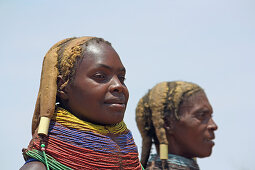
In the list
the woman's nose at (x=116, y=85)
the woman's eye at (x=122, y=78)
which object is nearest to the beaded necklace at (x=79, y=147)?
the woman's nose at (x=116, y=85)

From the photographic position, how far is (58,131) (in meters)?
3.44

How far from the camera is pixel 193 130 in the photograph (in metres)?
5.93

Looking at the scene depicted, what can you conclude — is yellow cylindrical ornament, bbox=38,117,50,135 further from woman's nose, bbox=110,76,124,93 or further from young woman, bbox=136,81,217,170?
young woman, bbox=136,81,217,170

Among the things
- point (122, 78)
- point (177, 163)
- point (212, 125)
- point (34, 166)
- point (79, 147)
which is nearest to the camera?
point (34, 166)

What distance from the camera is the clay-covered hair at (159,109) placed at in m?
6.08

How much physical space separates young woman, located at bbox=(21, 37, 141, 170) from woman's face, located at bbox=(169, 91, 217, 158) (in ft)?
7.65

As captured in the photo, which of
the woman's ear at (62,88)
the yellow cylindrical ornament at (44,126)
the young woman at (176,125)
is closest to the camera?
the yellow cylindrical ornament at (44,126)

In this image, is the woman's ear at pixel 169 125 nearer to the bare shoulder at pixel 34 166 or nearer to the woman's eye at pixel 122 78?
the woman's eye at pixel 122 78

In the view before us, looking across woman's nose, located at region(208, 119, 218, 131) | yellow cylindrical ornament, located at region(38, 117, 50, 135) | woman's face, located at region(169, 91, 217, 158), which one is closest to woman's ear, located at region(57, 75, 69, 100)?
yellow cylindrical ornament, located at region(38, 117, 50, 135)

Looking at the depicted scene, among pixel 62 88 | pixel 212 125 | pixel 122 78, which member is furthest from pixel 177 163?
pixel 62 88

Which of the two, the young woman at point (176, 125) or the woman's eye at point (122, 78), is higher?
the woman's eye at point (122, 78)

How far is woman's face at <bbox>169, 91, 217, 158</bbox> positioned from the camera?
234 inches

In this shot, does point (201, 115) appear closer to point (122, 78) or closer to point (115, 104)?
point (122, 78)

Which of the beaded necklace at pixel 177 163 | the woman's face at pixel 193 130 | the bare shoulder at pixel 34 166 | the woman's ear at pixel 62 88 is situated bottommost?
the beaded necklace at pixel 177 163
